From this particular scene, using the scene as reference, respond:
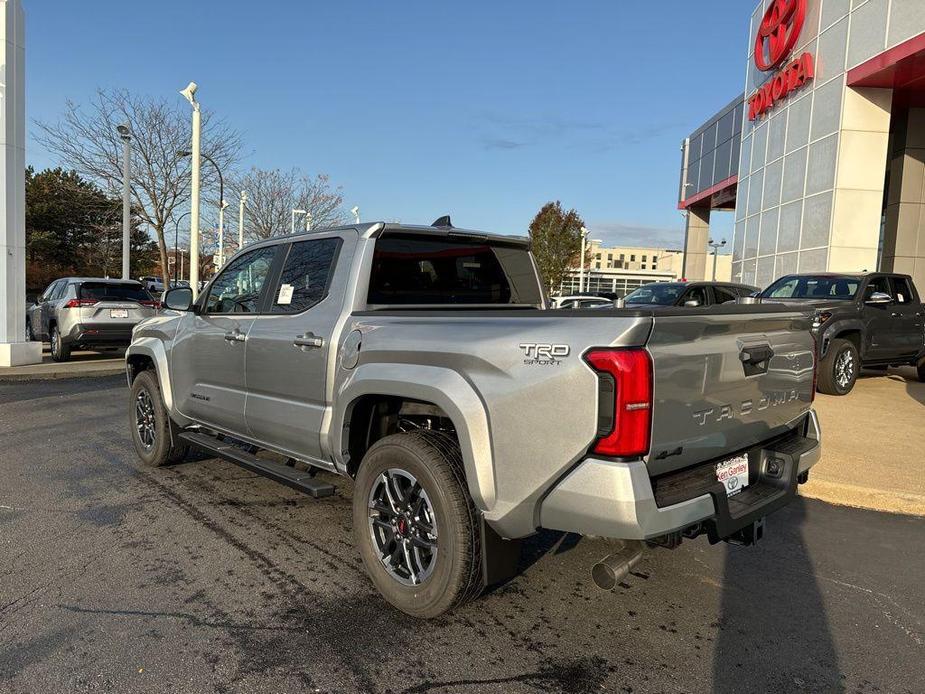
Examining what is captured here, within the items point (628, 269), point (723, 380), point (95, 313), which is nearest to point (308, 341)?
point (723, 380)

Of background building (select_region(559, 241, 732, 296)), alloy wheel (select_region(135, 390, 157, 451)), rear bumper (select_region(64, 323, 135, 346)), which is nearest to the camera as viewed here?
alloy wheel (select_region(135, 390, 157, 451))

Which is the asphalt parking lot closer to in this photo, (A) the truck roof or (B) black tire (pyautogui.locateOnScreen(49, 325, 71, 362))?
(A) the truck roof

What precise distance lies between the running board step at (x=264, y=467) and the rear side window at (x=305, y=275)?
38.8 inches

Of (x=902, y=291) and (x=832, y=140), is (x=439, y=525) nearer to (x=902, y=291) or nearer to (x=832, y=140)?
(x=902, y=291)

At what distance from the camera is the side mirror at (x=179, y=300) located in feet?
16.7

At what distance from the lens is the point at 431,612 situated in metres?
3.06

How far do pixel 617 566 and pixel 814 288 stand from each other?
9.81m

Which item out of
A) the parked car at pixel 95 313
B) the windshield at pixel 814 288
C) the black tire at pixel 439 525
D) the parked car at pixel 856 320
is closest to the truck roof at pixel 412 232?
the black tire at pixel 439 525

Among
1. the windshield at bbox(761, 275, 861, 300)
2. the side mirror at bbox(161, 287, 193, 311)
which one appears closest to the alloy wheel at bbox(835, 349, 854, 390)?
the windshield at bbox(761, 275, 861, 300)

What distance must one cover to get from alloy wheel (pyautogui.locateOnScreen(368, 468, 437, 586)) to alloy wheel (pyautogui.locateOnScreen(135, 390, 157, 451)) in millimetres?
3081

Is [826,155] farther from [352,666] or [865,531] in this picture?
[352,666]

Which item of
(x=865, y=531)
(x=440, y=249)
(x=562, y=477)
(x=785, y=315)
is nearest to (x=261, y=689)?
(x=562, y=477)

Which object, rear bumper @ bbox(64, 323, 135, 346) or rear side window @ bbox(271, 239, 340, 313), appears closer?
rear side window @ bbox(271, 239, 340, 313)

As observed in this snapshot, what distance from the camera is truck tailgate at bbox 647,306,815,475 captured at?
254 centimetres
